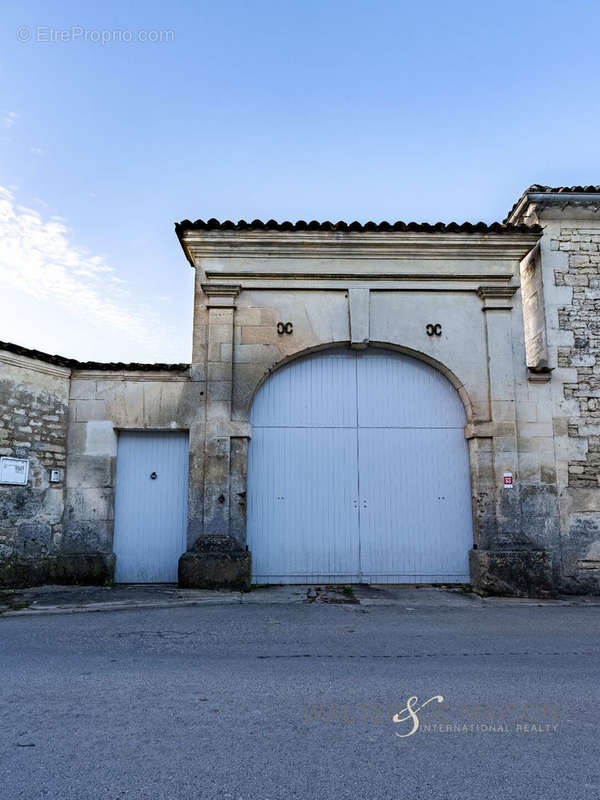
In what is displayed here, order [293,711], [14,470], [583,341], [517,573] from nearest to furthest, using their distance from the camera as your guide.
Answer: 1. [293,711]
2. [14,470]
3. [517,573]
4. [583,341]

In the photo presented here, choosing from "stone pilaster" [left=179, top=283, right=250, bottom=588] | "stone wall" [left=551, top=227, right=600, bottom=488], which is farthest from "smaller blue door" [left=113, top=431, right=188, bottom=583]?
"stone wall" [left=551, top=227, right=600, bottom=488]

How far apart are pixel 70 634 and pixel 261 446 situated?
3923 mm

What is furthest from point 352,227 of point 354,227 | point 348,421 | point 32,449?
point 32,449

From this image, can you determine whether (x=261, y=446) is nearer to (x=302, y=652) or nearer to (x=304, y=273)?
(x=304, y=273)

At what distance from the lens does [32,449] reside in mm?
8227

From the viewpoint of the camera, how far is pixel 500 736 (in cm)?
325

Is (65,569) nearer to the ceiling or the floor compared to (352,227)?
nearer to the floor

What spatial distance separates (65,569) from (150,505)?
137 cm

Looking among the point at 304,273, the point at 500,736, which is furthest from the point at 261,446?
the point at 500,736

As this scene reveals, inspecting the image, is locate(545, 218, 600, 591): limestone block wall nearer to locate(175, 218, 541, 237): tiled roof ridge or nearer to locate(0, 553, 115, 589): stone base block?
locate(175, 218, 541, 237): tiled roof ridge

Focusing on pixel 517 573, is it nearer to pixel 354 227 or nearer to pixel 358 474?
pixel 358 474

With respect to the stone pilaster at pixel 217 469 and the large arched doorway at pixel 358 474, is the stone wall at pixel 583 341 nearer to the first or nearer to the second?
the large arched doorway at pixel 358 474

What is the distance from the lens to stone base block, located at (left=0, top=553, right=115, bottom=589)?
7945 mm

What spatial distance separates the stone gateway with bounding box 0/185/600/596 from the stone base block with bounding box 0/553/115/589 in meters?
0.03
